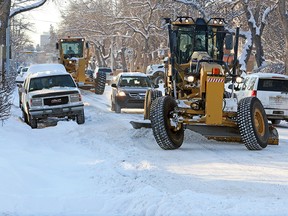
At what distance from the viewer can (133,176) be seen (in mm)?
9008

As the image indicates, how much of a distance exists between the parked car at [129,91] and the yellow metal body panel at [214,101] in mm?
9222

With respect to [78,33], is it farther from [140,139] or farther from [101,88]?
[140,139]

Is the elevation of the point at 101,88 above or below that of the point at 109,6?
below

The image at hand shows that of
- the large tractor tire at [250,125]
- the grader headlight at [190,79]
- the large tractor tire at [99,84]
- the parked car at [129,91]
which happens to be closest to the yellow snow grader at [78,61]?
the large tractor tire at [99,84]

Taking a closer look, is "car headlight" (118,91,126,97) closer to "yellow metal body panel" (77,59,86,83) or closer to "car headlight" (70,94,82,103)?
"car headlight" (70,94,82,103)

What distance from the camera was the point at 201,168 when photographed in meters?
10.2

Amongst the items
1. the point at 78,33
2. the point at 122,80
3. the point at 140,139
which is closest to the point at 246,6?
the point at 122,80

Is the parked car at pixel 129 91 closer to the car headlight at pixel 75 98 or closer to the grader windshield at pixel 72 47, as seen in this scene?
the car headlight at pixel 75 98

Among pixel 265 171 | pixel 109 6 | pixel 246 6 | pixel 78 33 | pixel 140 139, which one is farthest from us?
pixel 78 33

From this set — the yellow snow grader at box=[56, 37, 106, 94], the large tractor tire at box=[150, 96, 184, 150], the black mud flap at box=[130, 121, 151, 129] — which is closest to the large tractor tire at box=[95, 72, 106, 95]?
the yellow snow grader at box=[56, 37, 106, 94]

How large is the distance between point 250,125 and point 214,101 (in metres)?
0.89

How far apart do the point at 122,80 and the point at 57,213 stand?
15656 mm

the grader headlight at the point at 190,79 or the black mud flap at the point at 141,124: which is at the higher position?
the grader headlight at the point at 190,79

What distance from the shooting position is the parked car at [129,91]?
2123cm
